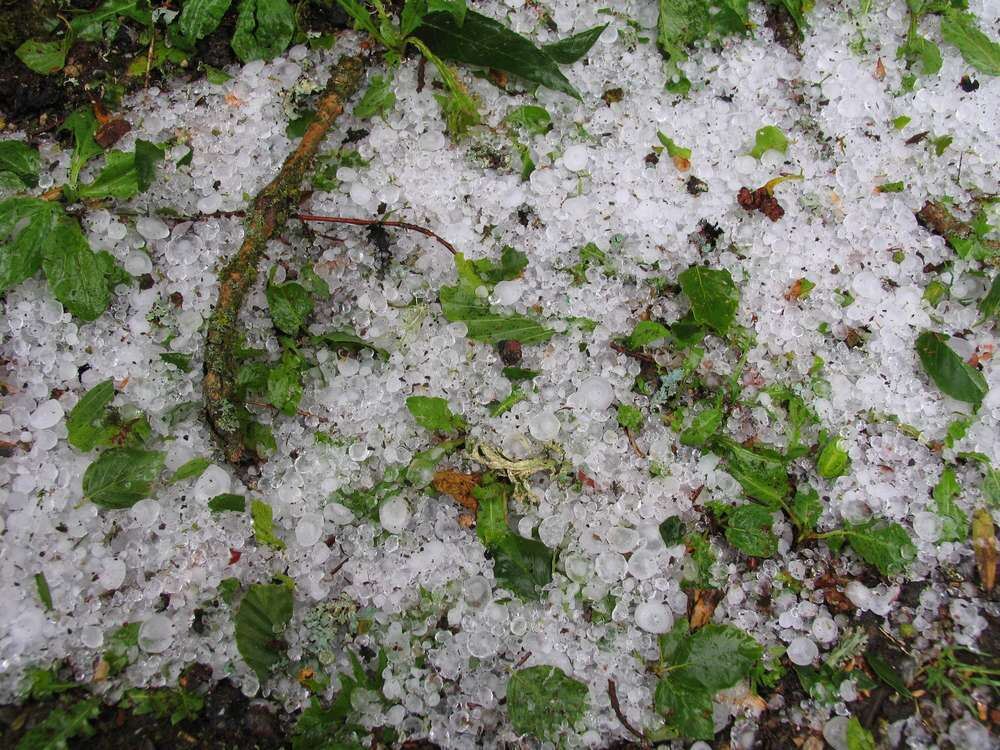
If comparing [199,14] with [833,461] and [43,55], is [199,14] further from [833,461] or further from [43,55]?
[833,461]

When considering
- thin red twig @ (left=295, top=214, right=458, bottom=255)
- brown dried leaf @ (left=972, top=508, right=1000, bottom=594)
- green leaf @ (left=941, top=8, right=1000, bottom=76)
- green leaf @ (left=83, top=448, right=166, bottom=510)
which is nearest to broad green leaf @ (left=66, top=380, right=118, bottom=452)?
green leaf @ (left=83, top=448, right=166, bottom=510)

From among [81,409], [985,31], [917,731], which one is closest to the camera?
[917,731]

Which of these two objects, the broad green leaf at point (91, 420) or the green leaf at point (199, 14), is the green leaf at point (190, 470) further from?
the green leaf at point (199, 14)

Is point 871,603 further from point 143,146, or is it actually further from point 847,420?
point 143,146

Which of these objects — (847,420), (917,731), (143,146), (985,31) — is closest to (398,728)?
(917,731)

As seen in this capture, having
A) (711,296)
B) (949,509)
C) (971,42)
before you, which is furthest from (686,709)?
(971,42)

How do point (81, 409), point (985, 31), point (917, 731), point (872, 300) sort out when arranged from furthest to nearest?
1. point (985, 31)
2. point (872, 300)
3. point (81, 409)
4. point (917, 731)
